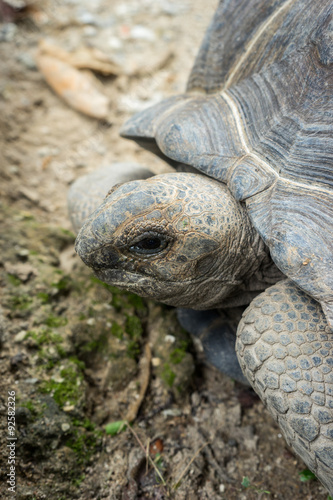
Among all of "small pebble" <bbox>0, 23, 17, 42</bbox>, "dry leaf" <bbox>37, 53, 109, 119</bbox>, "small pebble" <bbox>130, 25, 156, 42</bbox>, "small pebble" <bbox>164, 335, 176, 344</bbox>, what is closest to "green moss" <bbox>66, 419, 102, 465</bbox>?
"small pebble" <bbox>164, 335, 176, 344</bbox>

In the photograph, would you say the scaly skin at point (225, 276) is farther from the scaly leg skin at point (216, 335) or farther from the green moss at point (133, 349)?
the green moss at point (133, 349)

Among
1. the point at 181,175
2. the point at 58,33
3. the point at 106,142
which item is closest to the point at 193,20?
the point at 58,33

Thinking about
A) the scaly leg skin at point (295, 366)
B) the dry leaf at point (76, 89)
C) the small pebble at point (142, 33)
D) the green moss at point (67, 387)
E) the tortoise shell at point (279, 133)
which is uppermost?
the tortoise shell at point (279, 133)

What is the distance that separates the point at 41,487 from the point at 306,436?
1172mm

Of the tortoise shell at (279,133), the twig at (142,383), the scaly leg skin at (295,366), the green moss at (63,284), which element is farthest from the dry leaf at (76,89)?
the scaly leg skin at (295,366)

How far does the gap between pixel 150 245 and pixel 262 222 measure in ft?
1.60

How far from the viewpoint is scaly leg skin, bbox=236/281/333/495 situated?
142 centimetres

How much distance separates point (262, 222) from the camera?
1614 mm

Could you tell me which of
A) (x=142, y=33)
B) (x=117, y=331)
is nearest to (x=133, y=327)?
(x=117, y=331)

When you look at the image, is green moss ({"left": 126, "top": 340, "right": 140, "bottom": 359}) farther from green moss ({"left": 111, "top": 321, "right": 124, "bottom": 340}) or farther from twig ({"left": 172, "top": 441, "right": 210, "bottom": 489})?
twig ({"left": 172, "top": 441, "right": 210, "bottom": 489})

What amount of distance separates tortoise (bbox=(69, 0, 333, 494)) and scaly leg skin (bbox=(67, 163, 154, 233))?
1.65 ft

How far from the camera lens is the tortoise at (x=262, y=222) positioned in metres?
1.49

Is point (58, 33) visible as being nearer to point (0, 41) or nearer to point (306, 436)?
point (0, 41)

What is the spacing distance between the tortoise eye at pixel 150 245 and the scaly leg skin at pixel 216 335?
0.75 metres
